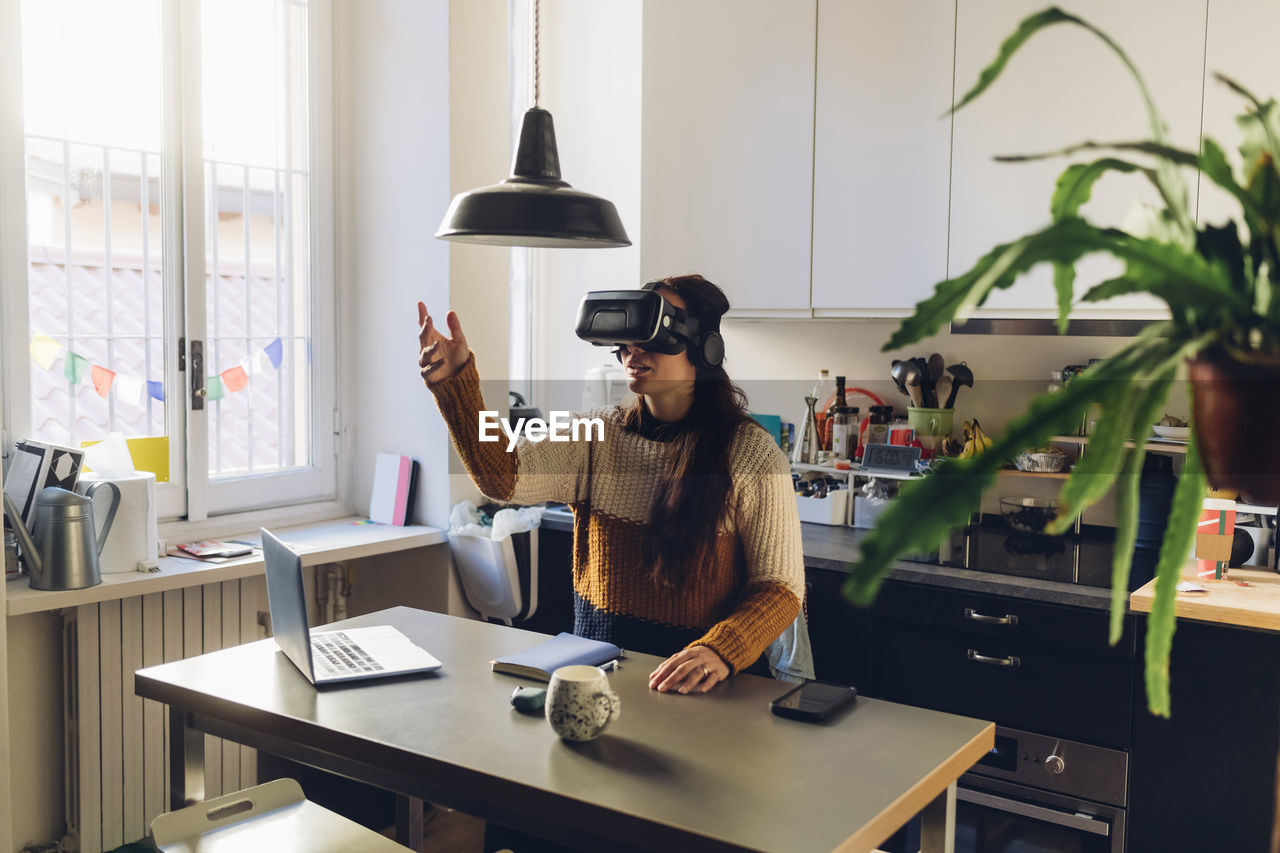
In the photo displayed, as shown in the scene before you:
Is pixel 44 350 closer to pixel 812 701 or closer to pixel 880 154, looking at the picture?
pixel 812 701

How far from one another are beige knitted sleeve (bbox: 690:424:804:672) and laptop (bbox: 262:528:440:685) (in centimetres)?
54

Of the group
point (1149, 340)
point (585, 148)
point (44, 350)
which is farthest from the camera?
point (585, 148)

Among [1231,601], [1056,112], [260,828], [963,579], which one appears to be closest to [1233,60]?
[1056,112]

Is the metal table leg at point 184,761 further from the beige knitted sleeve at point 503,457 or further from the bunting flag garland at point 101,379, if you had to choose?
the bunting flag garland at point 101,379

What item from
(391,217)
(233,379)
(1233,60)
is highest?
(1233,60)

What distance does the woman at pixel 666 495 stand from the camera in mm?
2062

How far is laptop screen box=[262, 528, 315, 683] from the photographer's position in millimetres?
1766

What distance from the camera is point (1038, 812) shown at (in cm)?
257

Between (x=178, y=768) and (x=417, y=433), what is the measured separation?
1.63 metres

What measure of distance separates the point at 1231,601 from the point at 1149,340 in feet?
7.40

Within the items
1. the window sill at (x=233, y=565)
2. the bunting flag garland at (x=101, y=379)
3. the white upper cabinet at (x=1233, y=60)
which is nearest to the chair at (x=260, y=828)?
the window sill at (x=233, y=565)

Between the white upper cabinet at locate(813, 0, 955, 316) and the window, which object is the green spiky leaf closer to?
the white upper cabinet at locate(813, 0, 955, 316)

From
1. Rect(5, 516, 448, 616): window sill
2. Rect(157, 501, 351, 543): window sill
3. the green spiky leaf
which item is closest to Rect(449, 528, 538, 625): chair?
Rect(5, 516, 448, 616): window sill

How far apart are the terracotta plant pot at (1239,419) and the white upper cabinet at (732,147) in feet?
9.25
